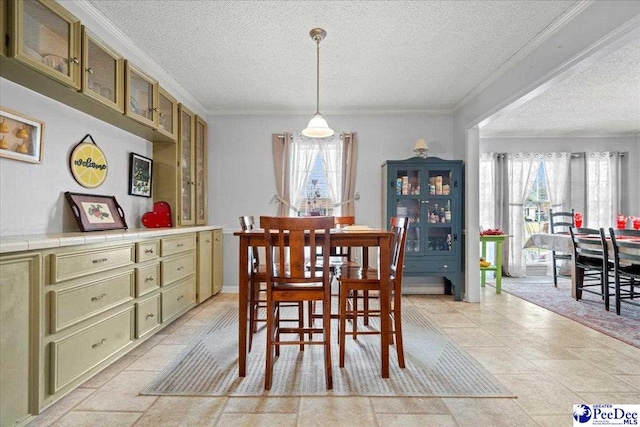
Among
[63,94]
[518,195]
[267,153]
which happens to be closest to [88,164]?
[63,94]

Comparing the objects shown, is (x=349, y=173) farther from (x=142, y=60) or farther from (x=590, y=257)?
(x=590, y=257)

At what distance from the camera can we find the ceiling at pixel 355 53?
96.6 inches

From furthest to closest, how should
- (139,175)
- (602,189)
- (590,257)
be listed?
(602,189)
(590,257)
(139,175)

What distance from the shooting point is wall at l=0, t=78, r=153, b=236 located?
6.63ft

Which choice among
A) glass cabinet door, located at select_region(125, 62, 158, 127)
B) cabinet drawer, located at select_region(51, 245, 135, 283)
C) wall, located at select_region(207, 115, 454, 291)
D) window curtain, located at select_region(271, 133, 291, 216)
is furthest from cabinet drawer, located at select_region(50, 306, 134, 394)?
window curtain, located at select_region(271, 133, 291, 216)

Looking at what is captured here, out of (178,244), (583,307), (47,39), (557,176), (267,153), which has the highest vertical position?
(47,39)

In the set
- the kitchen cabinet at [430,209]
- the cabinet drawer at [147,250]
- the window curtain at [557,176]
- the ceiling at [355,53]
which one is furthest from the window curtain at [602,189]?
the cabinet drawer at [147,250]

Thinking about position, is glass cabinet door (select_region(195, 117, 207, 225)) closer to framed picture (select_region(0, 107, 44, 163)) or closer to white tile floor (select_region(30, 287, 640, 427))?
white tile floor (select_region(30, 287, 640, 427))

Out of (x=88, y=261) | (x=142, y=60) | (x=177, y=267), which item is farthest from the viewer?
(x=177, y=267)

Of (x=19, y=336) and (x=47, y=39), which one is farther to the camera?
(x=47, y=39)

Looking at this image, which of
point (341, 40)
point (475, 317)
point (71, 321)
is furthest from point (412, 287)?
point (71, 321)

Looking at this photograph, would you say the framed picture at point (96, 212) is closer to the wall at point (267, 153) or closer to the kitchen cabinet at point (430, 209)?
the wall at point (267, 153)

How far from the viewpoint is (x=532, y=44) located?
2.88 meters

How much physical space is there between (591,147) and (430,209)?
3.90 meters
